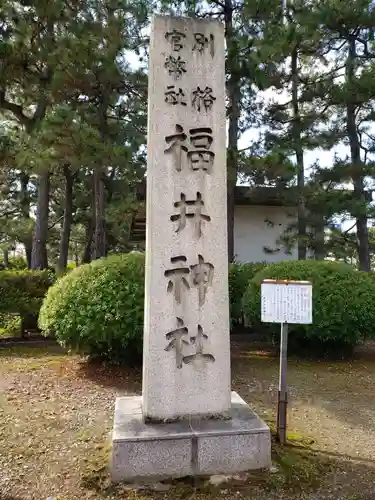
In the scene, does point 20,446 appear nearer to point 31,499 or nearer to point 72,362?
point 31,499

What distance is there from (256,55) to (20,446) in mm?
8792

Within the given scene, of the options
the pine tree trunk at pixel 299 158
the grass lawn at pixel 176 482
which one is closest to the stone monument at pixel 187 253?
the grass lawn at pixel 176 482

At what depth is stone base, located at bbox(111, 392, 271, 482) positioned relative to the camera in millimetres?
3277

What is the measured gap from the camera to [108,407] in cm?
515

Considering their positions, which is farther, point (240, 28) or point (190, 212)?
point (240, 28)

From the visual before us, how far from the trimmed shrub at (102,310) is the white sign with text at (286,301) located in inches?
107

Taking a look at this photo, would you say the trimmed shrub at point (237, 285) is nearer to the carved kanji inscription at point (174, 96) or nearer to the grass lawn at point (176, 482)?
the grass lawn at point (176, 482)

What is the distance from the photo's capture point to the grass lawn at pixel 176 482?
126 inches

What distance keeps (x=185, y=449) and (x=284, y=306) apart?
156 cm

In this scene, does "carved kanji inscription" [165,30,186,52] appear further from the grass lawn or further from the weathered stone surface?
the grass lawn

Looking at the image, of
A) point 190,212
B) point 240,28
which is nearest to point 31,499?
point 190,212

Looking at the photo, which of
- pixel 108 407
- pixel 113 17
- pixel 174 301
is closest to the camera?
pixel 174 301

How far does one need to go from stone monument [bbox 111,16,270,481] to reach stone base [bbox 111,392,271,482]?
0.02m

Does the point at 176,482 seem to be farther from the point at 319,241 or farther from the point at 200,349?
the point at 319,241
